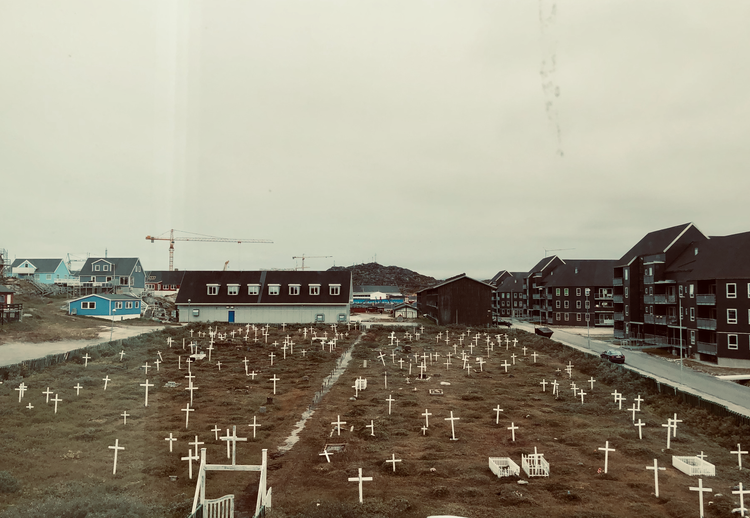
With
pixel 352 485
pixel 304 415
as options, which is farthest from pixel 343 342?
pixel 352 485

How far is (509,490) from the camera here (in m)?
15.1

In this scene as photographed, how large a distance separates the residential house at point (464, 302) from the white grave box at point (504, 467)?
54497 millimetres

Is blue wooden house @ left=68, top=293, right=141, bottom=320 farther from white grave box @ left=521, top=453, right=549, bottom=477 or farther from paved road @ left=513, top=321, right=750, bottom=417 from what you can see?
white grave box @ left=521, top=453, right=549, bottom=477

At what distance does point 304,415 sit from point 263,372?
12.8 m

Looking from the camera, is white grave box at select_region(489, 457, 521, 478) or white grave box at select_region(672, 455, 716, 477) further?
white grave box at select_region(672, 455, 716, 477)

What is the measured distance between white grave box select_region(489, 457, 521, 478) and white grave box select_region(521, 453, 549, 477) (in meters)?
0.34

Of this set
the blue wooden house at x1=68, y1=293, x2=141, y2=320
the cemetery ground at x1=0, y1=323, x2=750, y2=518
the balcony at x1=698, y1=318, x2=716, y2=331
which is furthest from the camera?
the blue wooden house at x1=68, y1=293, x2=141, y2=320

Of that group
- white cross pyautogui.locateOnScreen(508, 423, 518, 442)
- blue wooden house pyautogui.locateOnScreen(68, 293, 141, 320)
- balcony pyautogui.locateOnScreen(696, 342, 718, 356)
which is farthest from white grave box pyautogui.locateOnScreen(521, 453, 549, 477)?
blue wooden house pyautogui.locateOnScreen(68, 293, 141, 320)

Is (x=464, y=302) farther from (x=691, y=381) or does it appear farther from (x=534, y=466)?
(x=534, y=466)

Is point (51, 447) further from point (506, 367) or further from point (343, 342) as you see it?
point (343, 342)

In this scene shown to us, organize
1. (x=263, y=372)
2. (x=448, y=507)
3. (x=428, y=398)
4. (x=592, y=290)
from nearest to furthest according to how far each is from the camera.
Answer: (x=448, y=507) → (x=428, y=398) → (x=263, y=372) → (x=592, y=290)

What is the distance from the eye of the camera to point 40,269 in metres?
108

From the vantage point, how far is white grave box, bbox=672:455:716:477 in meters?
16.9

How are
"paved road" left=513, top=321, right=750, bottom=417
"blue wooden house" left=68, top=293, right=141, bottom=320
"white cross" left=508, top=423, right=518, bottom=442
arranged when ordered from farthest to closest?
"blue wooden house" left=68, top=293, right=141, bottom=320 → "paved road" left=513, top=321, right=750, bottom=417 → "white cross" left=508, top=423, right=518, bottom=442
